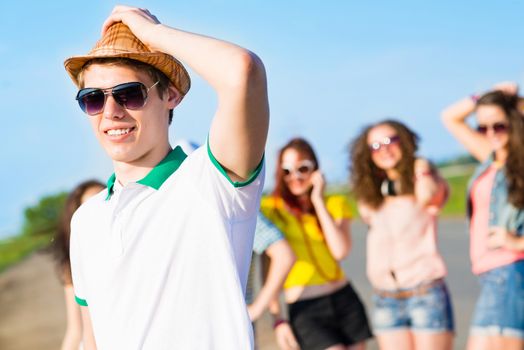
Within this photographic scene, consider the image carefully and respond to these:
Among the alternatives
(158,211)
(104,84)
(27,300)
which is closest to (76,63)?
(104,84)

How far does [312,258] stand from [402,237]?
0.66 m

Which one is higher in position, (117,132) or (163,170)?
(117,132)

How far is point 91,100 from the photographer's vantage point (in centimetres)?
307

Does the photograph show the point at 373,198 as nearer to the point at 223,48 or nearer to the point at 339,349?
the point at 339,349

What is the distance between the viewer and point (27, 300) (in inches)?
748

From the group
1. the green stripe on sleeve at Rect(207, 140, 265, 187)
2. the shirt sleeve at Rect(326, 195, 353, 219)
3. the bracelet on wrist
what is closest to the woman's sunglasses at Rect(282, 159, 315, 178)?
the shirt sleeve at Rect(326, 195, 353, 219)

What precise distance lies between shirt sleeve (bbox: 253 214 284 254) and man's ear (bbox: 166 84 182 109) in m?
3.52

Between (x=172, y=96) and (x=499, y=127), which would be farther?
(x=499, y=127)

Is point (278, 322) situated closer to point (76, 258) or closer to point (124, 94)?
point (76, 258)

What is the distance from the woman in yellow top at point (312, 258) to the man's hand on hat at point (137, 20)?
4110 millimetres

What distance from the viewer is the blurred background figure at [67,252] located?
6.79 meters

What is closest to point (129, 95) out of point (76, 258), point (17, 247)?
point (76, 258)

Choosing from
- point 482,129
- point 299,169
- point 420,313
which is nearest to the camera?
point 420,313

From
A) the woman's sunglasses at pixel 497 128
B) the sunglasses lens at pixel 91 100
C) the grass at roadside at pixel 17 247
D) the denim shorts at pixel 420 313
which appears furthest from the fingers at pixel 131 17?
the grass at roadside at pixel 17 247
